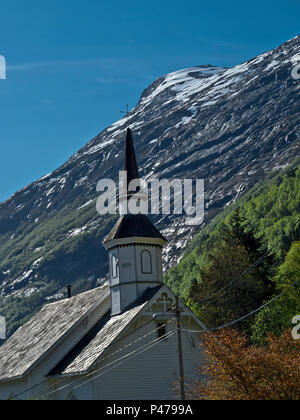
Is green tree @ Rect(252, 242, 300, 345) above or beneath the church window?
above

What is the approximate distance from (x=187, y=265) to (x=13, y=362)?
473 ft

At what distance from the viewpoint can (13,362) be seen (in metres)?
51.8

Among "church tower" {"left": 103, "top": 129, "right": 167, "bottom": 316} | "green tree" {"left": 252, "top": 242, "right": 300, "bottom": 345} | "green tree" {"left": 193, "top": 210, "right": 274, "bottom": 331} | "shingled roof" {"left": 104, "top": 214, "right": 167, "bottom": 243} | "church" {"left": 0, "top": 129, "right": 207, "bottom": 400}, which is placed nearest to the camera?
"church" {"left": 0, "top": 129, "right": 207, "bottom": 400}

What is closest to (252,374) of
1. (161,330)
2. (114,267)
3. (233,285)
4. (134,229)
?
(161,330)

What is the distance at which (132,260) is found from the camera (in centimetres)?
4841

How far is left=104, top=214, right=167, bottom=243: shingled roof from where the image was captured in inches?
1920

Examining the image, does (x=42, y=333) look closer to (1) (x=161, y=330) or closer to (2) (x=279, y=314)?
(1) (x=161, y=330)

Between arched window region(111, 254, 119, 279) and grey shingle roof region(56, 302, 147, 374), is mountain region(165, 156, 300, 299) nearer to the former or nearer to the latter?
arched window region(111, 254, 119, 279)

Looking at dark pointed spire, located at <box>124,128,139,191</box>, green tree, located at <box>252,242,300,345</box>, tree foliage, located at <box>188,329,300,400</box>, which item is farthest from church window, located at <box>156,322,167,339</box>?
green tree, located at <box>252,242,300,345</box>

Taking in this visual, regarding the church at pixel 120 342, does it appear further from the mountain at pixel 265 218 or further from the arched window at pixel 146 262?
the mountain at pixel 265 218

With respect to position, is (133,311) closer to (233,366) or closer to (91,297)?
(91,297)

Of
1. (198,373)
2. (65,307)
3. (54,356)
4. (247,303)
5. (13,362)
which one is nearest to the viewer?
(198,373)

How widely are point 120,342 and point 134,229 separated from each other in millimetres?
8215
